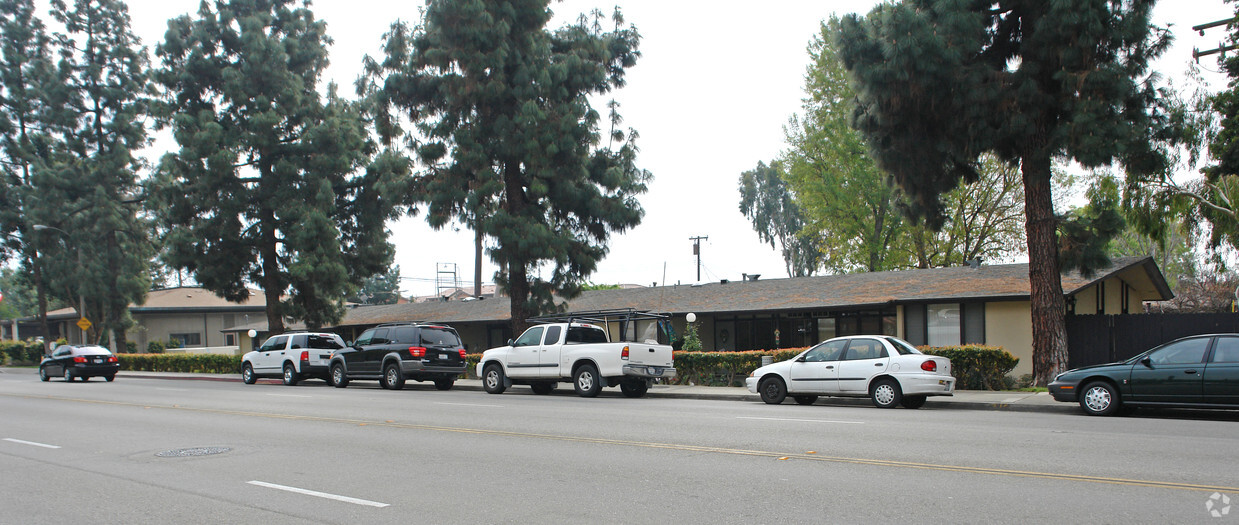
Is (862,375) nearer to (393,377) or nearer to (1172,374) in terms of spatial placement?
(1172,374)

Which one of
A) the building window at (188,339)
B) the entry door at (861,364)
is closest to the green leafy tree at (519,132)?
the entry door at (861,364)

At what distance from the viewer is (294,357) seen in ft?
95.0

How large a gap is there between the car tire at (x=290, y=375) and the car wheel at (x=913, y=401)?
20.5 meters

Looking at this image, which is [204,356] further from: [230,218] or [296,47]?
[296,47]

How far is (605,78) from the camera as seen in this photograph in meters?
30.7

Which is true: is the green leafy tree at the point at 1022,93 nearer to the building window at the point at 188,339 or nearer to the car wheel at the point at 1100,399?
the car wheel at the point at 1100,399

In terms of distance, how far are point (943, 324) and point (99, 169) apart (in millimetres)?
45987

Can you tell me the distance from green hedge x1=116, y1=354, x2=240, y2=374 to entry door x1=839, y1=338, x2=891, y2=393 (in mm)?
30232

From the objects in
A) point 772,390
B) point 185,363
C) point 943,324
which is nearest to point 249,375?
point 185,363

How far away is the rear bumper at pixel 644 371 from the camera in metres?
20.2

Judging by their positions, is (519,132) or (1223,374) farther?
(519,132)

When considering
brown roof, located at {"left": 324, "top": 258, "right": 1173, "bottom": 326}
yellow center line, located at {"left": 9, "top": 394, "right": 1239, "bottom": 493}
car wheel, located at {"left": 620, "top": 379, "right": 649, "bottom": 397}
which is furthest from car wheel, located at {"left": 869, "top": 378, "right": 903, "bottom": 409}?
yellow center line, located at {"left": 9, "top": 394, "right": 1239, "bottom": 493}

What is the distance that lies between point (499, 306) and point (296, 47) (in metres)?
15.5

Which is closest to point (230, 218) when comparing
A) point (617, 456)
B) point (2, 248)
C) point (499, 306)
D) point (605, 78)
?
point (499, 306)
